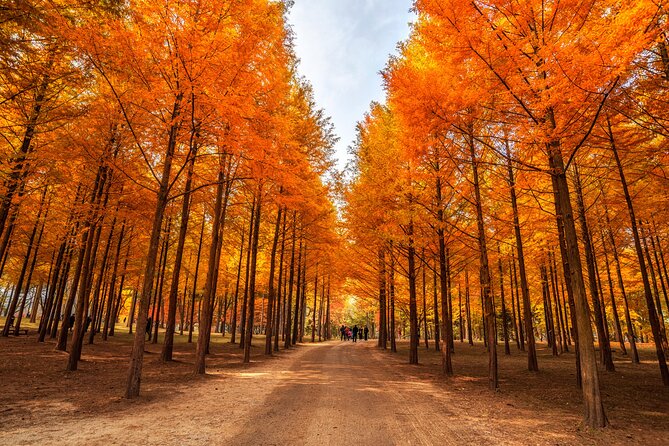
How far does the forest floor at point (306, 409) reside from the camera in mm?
4273

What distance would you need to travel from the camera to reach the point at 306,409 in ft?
18.4

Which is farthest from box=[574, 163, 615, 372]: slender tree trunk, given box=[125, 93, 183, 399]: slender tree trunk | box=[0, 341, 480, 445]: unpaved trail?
box=[125, 93, 183, 399]: slender tree trunk

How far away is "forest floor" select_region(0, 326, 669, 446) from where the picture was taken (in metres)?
4.27

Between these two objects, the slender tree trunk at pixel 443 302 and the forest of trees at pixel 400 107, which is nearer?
the forest of trees at pixel 400 107

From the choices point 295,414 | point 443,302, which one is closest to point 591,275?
point 443,302

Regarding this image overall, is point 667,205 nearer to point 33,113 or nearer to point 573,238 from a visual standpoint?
point 573,238

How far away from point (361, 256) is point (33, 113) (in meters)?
12.9

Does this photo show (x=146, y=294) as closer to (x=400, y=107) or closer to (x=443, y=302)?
(x=400, y=107)

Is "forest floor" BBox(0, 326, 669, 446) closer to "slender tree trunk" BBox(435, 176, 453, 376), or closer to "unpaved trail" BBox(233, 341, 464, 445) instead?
"unpaved trail" BBox(233, 341, 464, 445)

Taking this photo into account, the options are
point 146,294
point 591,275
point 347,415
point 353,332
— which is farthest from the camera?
point 353,332

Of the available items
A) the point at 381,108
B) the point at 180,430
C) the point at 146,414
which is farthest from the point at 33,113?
the point at 381,108

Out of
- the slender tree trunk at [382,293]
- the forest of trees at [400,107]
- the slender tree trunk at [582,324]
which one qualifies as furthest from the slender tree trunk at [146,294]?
the slender tree trunk at [382,293]

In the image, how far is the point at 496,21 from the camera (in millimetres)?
5969

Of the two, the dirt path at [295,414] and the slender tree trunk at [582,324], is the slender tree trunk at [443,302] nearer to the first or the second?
the dirt path at [295,414]
